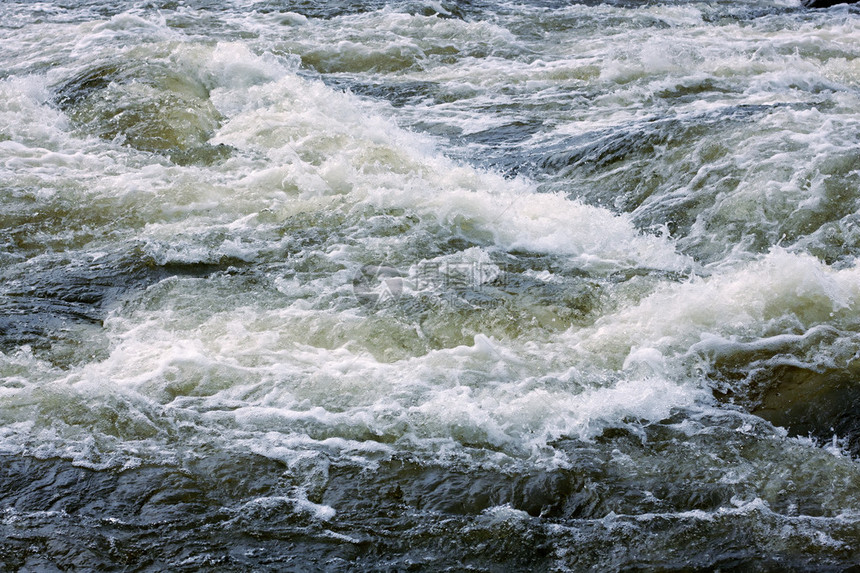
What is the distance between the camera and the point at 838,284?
17.2ft

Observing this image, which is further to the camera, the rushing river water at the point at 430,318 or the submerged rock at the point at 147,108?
the submerged rock at the point at 147,108

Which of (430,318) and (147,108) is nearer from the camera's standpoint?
(430,318)

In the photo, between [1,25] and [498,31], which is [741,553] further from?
[1,25]

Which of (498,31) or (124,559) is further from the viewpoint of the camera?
(498,31)

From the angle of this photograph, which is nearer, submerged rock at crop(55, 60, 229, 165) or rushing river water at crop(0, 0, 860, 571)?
rushing river water at crop(0, 0, 860, 571)

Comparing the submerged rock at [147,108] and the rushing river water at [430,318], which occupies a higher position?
the submerged rock at [147,108]

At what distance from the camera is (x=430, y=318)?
5191 millimetres

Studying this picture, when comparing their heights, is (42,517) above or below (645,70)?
below

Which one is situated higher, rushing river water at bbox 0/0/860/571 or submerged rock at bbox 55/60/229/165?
submerged rock at bbox 55/60/229/165

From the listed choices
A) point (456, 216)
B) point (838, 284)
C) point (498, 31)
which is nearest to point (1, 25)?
point (498, 31)

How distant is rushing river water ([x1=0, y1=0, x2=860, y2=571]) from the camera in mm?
3584

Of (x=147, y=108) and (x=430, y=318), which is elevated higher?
(x=147, y=108)

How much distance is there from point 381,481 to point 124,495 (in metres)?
1.24

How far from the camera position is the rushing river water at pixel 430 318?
3.58m
